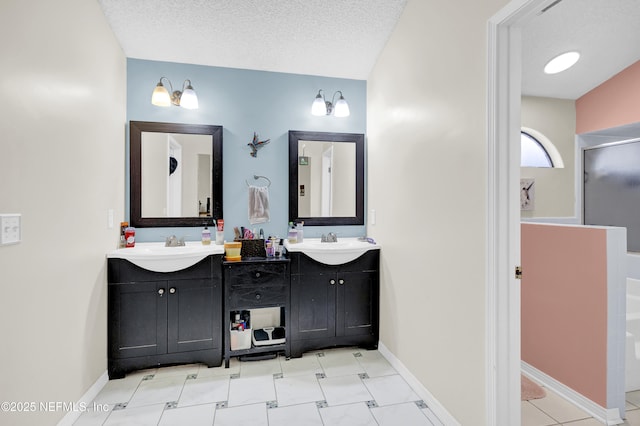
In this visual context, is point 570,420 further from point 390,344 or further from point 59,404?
point 59,404

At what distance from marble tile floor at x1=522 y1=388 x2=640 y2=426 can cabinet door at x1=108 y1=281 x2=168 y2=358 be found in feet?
8.01

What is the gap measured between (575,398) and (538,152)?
2.42 meters

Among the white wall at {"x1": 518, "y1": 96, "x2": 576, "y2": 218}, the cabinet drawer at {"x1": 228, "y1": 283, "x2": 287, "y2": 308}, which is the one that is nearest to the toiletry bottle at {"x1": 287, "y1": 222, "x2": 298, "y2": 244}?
the cabinet drawer at {"x1": 228, "y1": 283, "x2": 287, "y2": 308}

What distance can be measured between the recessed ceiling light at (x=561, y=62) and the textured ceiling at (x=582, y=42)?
1.8 inches

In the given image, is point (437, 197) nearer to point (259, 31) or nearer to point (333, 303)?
point (333, 303)

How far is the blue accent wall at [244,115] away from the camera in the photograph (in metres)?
2.68

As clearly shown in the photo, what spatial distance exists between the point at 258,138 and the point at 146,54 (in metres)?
1.12

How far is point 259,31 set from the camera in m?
2.42

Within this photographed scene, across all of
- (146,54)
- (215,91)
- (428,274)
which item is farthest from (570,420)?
(146,54)

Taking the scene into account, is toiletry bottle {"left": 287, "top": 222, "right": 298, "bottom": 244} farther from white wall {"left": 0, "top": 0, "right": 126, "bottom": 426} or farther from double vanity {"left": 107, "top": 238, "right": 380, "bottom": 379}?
white wall {"left": 0, "top": 0, "right": 126, "bottom": 426}

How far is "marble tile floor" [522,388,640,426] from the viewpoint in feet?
5.87

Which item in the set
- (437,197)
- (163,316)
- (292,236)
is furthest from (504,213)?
(163,316)

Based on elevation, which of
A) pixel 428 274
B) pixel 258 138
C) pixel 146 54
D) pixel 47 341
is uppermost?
pixel 146 54

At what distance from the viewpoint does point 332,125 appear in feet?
9.95
